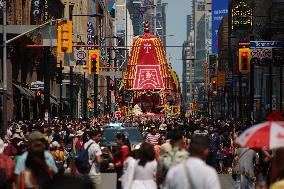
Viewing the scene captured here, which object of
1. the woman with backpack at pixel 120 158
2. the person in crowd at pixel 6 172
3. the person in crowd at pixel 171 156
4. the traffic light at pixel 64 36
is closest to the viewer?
the person in crowd at pixel 6 172

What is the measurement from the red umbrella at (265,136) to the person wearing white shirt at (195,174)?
55 centimetres

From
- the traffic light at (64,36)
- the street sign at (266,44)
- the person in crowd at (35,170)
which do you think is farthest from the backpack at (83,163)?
the street sign at (266,44)

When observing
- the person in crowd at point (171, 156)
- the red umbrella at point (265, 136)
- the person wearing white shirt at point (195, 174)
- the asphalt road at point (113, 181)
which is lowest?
the asphalt road at point (113, 181)

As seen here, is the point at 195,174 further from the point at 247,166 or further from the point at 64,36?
the point at 64,36

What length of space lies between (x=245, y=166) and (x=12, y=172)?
5.24m

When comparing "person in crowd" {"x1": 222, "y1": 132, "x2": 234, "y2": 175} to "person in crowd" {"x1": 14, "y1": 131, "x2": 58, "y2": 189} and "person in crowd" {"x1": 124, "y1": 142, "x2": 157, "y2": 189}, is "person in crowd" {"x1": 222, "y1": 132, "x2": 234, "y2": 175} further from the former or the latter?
"person in crowd" {"x1": 14, "y1": 131, "x2": 58, "y2": 189}

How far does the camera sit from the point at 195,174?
10641 millimetres

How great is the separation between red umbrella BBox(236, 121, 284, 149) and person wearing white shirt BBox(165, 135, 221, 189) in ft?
1.81

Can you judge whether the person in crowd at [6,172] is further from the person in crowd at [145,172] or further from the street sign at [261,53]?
the street sign at [261,53]

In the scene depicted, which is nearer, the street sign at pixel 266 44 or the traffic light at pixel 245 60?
the street sign at pixel 266 44

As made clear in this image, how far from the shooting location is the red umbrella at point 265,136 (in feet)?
36.4

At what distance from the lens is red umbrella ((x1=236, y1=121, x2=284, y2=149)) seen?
11.1 metres

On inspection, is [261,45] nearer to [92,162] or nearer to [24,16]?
[24,16]

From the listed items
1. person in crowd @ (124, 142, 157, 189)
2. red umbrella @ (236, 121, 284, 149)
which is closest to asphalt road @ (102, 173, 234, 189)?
person in crowd @ (124, 142, 157, 189)
